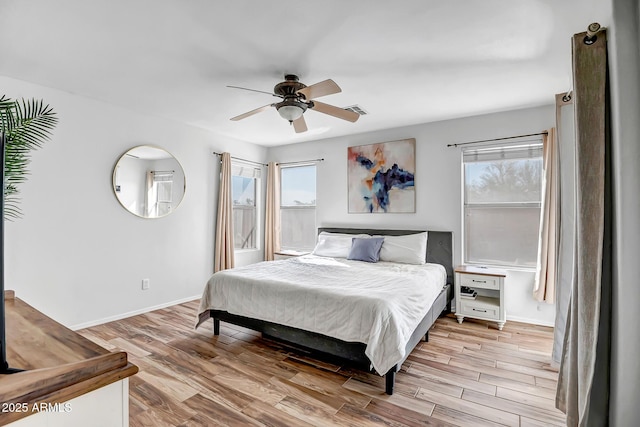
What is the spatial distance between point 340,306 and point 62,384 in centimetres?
185

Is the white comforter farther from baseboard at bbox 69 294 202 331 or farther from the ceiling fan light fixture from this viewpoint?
the ceiling fan light fixture

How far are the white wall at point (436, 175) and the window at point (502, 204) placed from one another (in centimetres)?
15

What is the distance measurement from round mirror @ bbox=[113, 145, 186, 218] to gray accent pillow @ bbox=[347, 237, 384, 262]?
8.26 feet

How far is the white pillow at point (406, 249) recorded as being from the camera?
12.8ft

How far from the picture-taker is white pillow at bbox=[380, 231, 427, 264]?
12.8 feet

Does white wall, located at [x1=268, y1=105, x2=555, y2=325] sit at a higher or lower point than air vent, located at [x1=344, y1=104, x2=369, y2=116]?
lower

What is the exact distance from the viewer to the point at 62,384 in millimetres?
722

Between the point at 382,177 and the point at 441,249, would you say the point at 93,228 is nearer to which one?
the point at 382,177

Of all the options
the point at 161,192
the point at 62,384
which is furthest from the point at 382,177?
the point at 62,384

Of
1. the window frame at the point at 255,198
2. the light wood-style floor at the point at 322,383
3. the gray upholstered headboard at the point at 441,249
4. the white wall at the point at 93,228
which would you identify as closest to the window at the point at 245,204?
the window frame at the point at 255,198

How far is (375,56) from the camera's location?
8.13ft

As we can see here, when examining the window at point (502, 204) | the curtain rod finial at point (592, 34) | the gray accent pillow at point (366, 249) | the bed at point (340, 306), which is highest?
the curtain rod finial at point (592, 34)

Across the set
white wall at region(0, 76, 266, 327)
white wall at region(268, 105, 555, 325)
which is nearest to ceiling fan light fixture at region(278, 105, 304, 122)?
white wall at region(268, 105, 555, 325)

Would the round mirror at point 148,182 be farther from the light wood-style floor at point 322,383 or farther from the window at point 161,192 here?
the light wood-style floor at point 322,383
